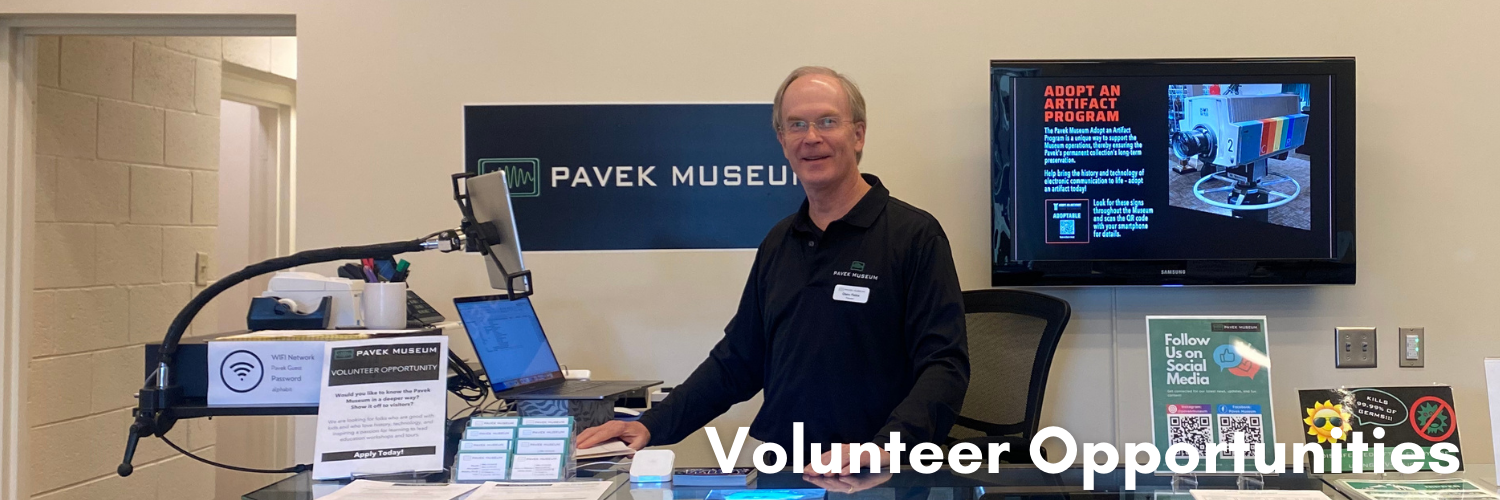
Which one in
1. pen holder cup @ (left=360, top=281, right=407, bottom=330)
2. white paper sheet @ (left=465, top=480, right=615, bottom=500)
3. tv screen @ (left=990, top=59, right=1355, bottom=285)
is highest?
tv screen @ (left=990, top=59, right=1355, bottom=285)

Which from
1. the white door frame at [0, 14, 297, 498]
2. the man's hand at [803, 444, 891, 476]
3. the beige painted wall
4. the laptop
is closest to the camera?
the man's hand at [803, 444, 891, 476]

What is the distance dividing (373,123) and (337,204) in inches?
10.9

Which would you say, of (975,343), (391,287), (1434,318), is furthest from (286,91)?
(1434,318)

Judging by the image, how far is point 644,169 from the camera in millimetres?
3139

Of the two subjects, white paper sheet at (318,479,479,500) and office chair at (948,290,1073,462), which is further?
office chair at (948,290,1073,462)

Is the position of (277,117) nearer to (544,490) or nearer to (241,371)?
(241,371)

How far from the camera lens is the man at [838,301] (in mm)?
2148

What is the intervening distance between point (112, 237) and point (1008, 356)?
11.1ft

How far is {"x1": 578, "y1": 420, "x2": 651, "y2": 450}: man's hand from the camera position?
195 cm

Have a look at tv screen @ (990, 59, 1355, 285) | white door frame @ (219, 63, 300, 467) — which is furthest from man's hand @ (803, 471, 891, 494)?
white door frame @ (219, 63, 300, 467)

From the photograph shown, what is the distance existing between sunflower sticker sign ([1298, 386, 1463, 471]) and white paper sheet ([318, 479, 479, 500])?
145 centimetres

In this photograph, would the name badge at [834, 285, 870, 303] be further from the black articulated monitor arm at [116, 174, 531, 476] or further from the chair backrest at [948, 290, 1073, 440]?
the black articulated monitor arm at [116, 174, 531, 476]

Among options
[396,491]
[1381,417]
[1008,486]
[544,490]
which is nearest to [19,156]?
[396,491]

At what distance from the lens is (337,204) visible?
3178 mm
